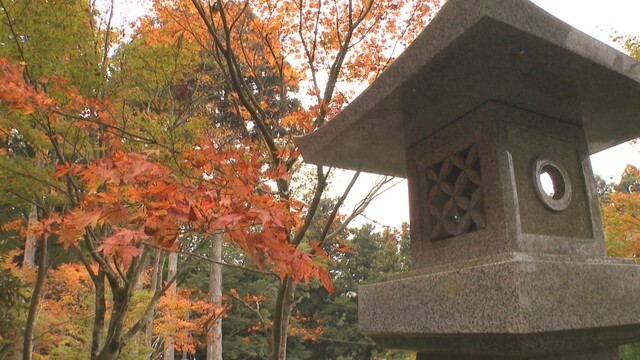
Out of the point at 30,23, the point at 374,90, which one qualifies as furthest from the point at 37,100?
the point at 374,90

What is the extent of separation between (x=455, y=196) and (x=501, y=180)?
33 cm

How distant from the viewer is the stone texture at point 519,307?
1606mm

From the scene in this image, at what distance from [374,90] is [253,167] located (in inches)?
57.9

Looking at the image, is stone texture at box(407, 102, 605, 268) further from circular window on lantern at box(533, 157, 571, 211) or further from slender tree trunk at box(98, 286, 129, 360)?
slender tree trunk at box(98, 286, 129, 360)

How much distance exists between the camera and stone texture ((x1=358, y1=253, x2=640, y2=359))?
1.61m

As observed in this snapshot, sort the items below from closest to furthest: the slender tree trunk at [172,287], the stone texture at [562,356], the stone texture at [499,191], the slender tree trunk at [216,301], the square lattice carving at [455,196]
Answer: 1. the stone texture at [562,356]
2. the stone texture at [499,191]
3. the square lattice carving at [455,196]
4. the slender tree trunk at [172,287]
5. the slender tree trunk at [216,301]

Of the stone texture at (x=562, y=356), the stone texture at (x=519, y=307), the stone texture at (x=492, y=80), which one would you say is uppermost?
the stone texture at (x=492, y=80)

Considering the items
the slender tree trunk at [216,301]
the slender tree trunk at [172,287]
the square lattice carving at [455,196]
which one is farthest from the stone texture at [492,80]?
the slender tree trunk at [172,287]

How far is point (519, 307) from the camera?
1.56m

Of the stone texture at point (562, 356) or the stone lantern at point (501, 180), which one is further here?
the stone texture at point (562, 356)

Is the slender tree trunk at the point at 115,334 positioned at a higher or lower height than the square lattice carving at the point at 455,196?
lower

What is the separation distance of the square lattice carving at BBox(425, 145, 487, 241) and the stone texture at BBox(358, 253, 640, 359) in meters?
0.27

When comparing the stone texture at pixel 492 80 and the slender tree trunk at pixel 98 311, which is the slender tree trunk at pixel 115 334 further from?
the stone texture at pixel 492 80

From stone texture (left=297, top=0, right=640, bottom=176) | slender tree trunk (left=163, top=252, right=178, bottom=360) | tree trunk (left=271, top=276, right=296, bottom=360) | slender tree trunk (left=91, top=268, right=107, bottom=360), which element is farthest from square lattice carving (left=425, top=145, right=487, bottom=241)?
slender tree trunk (left=163, top=252, right=178, bottom=360)
